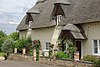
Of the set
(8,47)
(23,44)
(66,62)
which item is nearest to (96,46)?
(66,62)

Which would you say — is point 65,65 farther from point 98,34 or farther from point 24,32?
point 24,32

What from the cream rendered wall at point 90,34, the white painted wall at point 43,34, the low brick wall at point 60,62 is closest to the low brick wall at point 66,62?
the low brick wall at point 60,62

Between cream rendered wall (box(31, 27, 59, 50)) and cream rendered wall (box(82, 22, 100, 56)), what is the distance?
6.08 metres

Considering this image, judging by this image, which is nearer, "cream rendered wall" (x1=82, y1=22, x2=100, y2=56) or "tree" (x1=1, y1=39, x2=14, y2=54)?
"cream rendered wall" (x1=82, y1=22, x2=100, y2=56)

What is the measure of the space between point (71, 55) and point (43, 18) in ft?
38.6

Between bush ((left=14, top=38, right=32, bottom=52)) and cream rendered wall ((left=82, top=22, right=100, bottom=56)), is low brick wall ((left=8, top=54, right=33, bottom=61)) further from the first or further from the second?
cream rendered wall ((left=82, top=22, right=100, bottom=56))

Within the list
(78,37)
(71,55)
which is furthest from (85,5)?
(71,55)

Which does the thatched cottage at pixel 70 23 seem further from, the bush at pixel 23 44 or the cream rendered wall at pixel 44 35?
the bush at pixel 23 44

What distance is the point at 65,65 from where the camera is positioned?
25.1 m

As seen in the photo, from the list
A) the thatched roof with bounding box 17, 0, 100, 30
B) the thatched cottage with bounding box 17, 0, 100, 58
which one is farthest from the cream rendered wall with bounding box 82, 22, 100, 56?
the thatched roof with bounding box 17, 0, 100, 30

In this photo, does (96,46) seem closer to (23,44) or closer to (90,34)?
(90,34)

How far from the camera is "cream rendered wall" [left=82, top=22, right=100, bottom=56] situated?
88.2 ft

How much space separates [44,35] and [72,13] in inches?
296

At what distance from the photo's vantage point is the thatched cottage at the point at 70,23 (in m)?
27.5
